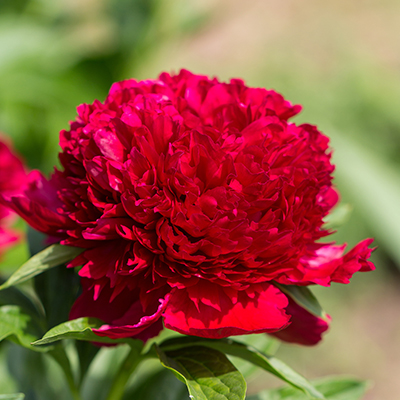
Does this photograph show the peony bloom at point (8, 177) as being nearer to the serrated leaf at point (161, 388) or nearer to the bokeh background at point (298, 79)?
the bokeh background at point (298, 79)

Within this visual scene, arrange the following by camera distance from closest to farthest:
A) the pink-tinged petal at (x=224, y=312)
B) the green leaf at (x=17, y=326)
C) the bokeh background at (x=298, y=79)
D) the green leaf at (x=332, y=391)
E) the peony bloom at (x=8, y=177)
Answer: the pink-tinged petal at (x=224, y=312) → the green leaf at (x=17, y=326) → the green leaf at (x=332, y=391) → the peony bloom at (x=8, y=177) → the bokeh background at (x=298, y=79)

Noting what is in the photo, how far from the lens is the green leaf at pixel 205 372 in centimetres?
54

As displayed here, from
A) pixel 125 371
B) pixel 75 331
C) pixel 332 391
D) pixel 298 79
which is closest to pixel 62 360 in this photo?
pixel 125 371

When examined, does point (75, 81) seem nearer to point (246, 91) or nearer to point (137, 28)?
point (137, 28)

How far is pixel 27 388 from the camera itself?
840 millimetres

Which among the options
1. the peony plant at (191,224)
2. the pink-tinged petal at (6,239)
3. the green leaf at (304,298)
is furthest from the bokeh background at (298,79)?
the green leaf at (304,298)

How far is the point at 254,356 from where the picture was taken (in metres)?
0.62

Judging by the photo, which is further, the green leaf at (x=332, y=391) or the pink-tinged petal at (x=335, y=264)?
the green leaf at (x=332, y=391)

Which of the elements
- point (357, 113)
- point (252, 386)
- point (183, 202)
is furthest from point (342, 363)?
point (183, 202)

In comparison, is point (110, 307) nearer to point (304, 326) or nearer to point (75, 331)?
point (75, 331)

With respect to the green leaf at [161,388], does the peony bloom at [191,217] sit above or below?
above

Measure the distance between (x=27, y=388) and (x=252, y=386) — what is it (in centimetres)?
162

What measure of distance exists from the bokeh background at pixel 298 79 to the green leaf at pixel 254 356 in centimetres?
39

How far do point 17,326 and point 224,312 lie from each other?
0.95 ft
